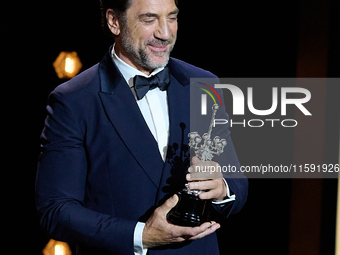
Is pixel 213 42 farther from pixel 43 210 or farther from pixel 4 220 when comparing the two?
pixel 4 220

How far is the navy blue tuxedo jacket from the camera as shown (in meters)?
1.59

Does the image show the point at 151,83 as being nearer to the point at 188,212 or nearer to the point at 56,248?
the point at 188,212

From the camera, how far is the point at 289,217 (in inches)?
127

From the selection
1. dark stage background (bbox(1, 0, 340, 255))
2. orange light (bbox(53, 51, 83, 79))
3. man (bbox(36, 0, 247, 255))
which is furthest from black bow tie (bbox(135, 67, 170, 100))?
orange light (bbox(53, 51, 83, 79))

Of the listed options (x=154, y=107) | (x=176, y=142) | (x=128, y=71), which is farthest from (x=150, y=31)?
(x=176, y=142)

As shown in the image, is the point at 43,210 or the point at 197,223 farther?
the point at 43,210

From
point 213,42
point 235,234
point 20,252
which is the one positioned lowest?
point 20,252

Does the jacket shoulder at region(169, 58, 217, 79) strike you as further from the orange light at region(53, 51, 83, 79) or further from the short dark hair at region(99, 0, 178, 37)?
the orange light at region(53, 51, 83, 79)

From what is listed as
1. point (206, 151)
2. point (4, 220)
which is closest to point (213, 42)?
point (206, 151)

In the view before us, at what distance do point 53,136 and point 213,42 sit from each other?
1.65m

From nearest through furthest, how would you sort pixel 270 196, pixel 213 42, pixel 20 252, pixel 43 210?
pixel 43 210
pixel 213 42
pixel 270 196
pixel 20 252

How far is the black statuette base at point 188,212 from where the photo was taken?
1.49 meters

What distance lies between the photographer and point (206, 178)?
1.53 m

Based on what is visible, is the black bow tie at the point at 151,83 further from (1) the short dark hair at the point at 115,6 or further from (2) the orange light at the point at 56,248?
(2) the orange light at the point at 56,248
